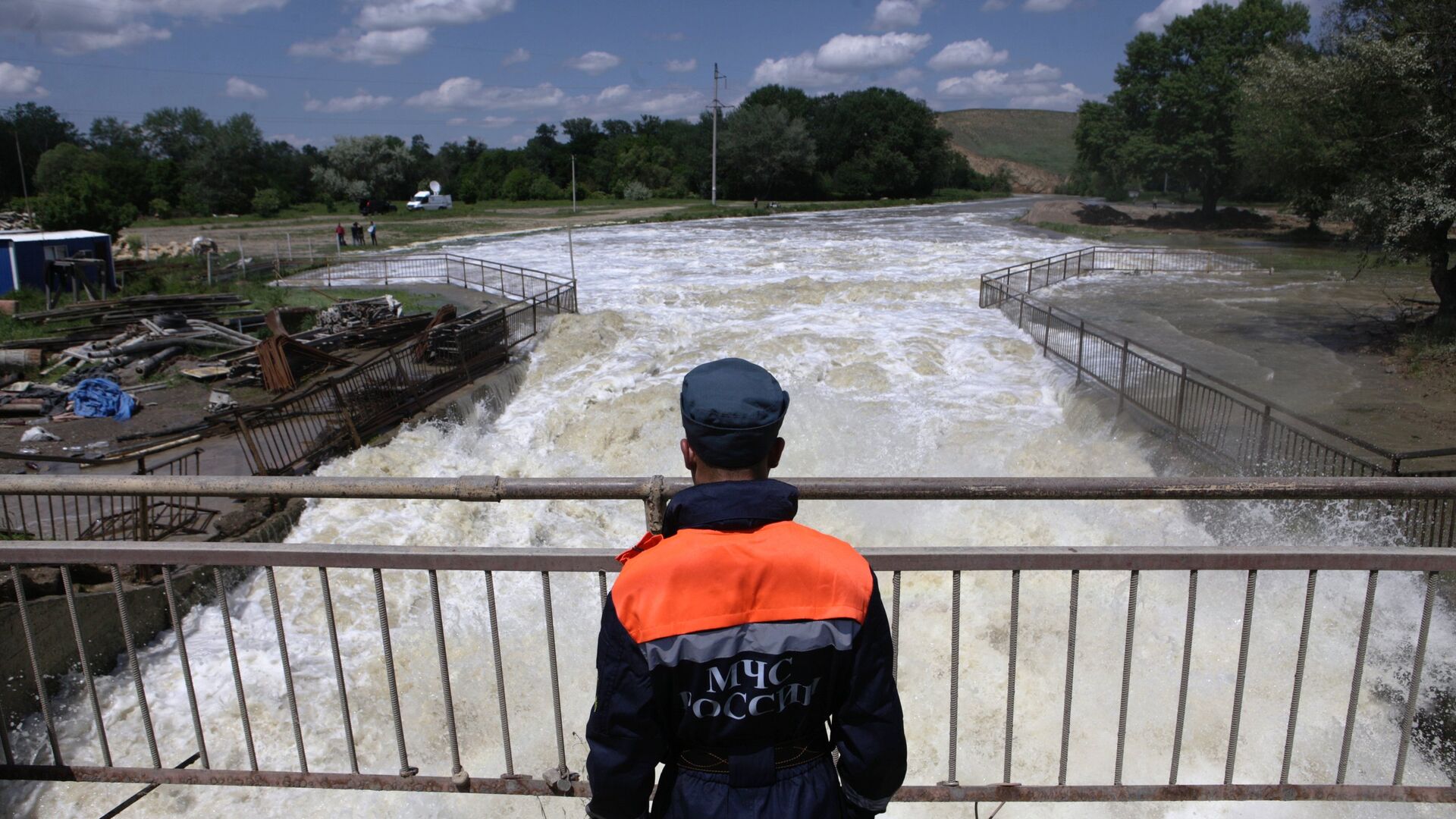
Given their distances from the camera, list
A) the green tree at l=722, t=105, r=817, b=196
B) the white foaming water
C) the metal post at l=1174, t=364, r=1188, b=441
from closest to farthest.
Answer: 1. the white foaming water
2. the metal post at l=1174, t=364, r=1188, b=441
3. the green tree at l=722, t=105, r=817, b=196

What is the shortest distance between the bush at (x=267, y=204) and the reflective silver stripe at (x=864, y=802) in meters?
82.4

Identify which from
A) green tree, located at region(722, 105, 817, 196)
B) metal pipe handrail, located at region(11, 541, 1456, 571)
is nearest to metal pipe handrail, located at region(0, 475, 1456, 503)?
metal pipe handrail, located at region(11, 541, 1456, 571)

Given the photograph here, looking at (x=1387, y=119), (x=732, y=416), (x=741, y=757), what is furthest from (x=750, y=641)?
(x=1387, y=119)

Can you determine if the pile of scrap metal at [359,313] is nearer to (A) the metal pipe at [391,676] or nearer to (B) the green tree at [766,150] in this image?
(A) the metal pipe at [391,676]

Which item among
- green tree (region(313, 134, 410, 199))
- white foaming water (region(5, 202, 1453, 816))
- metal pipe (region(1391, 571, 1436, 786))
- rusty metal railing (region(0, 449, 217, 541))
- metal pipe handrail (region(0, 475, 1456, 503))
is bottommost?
white foaming water (region(5, 202, 1453, 816))

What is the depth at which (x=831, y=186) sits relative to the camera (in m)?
101

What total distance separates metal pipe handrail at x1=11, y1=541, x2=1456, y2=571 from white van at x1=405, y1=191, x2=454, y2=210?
85.0 m

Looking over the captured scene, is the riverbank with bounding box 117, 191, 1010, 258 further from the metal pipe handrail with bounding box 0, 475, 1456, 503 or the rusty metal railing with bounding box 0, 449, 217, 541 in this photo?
the metal pipe handrail with bounding box 0, 475, 1456, 503

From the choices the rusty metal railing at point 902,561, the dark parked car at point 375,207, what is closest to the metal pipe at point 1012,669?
the rusty metal railing at point 902,561

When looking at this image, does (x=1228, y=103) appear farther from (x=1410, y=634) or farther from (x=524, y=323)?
(x=1410, y=634)

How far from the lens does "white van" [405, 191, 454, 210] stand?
3280 inches

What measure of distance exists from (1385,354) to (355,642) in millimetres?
20290

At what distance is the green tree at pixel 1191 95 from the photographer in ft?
190

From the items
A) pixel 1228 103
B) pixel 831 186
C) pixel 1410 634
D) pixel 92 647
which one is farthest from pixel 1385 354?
pixel 831 186
